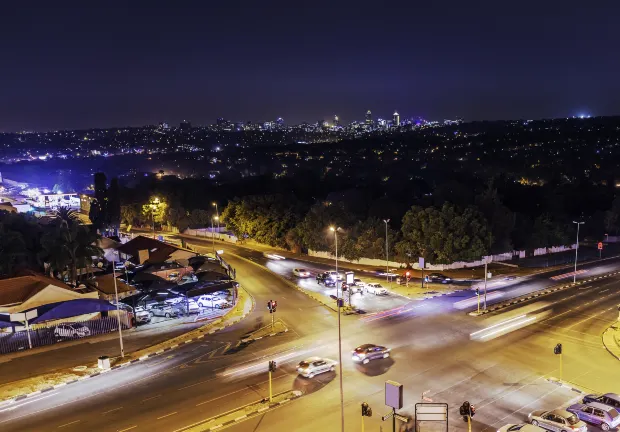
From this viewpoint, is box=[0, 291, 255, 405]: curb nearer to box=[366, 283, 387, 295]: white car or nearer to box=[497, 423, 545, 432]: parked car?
box=[366, 283, 387, 295]: white car

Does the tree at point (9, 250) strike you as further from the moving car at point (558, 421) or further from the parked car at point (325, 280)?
the moving car at point (558, 421)

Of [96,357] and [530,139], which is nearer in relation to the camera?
[96,357]

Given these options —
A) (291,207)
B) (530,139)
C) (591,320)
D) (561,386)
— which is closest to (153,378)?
(561,386)

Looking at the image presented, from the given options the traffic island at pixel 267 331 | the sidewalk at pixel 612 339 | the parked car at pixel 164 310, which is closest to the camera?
the sidewalk at pixel 612 339

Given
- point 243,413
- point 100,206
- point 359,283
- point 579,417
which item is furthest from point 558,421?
point 100,206

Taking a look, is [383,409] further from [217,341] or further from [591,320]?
[591,320]

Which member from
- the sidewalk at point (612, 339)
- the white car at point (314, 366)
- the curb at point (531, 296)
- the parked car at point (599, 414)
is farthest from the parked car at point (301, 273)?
the parked car at point (599, 414)
